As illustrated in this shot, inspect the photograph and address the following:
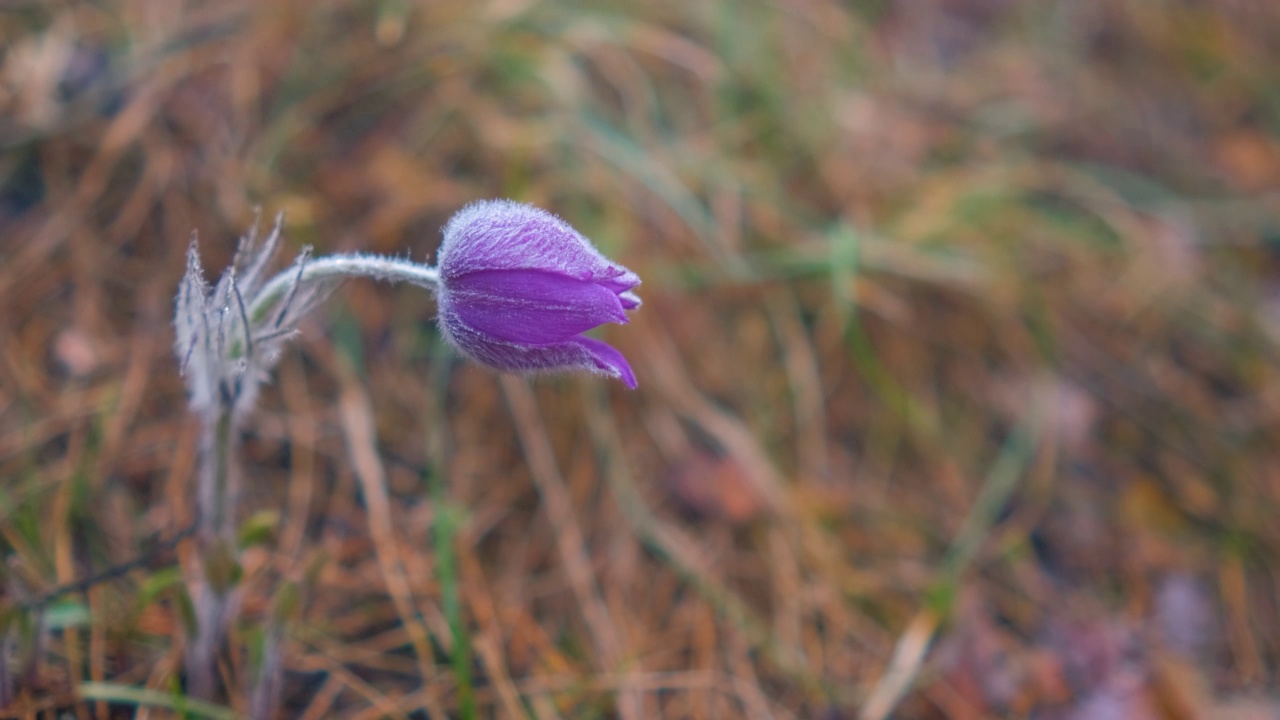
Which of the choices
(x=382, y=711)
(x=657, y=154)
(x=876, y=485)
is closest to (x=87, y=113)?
(x=657, y=154)

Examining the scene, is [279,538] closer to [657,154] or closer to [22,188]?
[22,188]

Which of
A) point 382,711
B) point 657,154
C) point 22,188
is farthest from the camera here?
point 657,154

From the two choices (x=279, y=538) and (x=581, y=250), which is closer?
(x=581, y=250)

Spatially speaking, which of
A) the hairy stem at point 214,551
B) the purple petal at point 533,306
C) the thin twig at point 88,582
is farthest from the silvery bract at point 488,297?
the thin twig at point 88,582

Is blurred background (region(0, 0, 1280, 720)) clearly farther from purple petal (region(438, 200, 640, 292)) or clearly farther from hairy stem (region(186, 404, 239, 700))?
purple petal (region(438, 200, 640, 292))

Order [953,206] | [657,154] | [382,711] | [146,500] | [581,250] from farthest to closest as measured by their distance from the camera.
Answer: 1. [953,206]
2. [657,154]
3. [146,500]
4. [382,711]
5. [581,250]

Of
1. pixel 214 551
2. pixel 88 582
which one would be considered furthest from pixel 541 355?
pixel 88 582

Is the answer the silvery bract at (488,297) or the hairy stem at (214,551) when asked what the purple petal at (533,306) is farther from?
the hairy stem at (214,551)
